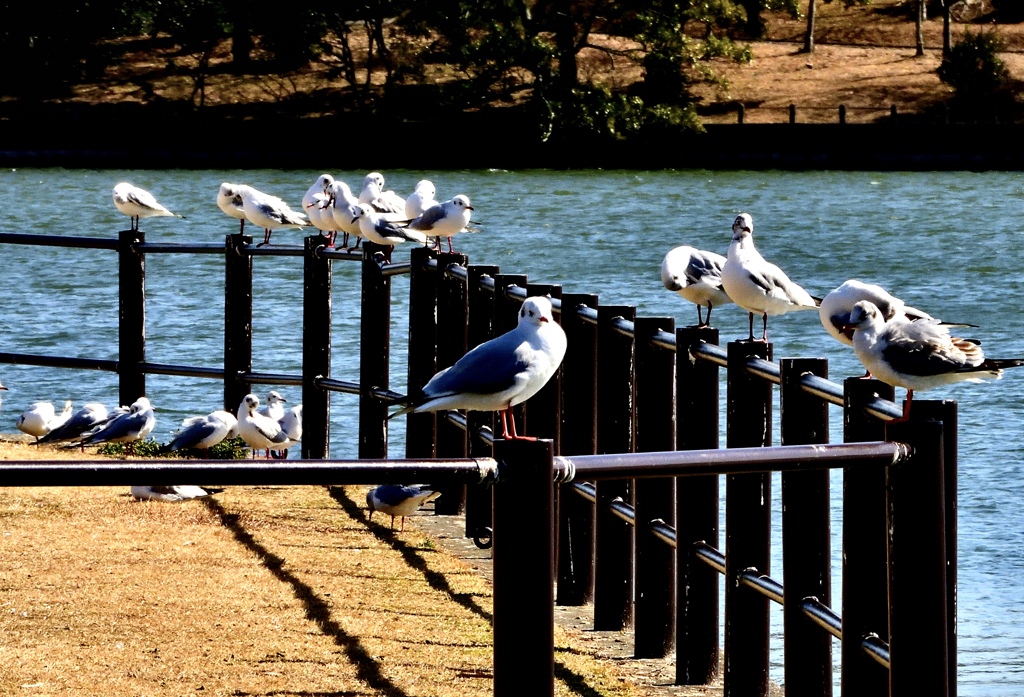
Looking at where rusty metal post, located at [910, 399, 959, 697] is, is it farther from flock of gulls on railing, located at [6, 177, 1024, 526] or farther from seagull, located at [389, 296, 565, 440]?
seagull, located at [389, 296, 565, 440]

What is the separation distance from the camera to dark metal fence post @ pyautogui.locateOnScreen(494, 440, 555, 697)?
2.80 m

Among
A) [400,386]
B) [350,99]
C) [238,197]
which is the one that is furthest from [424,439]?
[350,99]

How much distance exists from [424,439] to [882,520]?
4.66m

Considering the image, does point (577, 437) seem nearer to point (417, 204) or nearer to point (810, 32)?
point (417, 204)

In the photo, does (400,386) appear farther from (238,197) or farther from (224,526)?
(224,526)

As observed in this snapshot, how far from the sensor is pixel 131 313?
10648 millimetres

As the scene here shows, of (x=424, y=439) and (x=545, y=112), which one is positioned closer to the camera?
(x=424, y=439)

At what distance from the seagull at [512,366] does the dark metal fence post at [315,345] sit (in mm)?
4376

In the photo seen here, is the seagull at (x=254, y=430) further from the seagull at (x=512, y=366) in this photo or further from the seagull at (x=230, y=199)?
the seagull at (x=230, y=199)

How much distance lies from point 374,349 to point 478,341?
133 centimetres

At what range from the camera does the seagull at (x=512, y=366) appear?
523 cm

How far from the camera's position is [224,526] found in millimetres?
7820

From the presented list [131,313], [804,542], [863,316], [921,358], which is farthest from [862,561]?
[131,313]

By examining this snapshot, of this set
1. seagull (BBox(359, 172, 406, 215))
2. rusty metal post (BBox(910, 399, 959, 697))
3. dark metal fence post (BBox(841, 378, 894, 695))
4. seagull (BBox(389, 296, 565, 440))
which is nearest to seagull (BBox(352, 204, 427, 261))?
seagull (BBox(359, 172, 406, 215))
